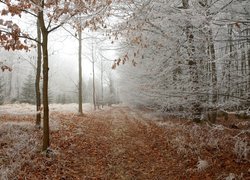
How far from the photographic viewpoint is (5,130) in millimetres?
11078

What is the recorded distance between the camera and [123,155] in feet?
32.6

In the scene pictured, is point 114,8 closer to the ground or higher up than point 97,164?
higher up

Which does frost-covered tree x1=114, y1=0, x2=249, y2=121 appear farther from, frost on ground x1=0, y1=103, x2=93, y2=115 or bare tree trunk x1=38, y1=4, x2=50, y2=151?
frost on ground x1=0, y1=103, x2=93, y2=115

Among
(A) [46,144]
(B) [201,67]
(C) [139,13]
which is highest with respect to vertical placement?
(C) [139,13]

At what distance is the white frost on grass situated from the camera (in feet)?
25.2

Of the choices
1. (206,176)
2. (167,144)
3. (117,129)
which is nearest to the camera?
(206,176)

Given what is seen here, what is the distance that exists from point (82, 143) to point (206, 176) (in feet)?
18.4

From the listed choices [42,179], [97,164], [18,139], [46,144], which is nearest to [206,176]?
[97,164]

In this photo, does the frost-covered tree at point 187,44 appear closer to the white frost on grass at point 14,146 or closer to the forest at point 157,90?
the forest at point 157,90

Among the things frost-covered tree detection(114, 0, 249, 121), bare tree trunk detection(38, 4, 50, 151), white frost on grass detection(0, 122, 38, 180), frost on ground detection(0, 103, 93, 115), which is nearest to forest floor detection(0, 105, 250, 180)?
white frost on grass detection(0, 122, 38, 180)

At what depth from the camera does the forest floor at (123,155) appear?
767 centimetres

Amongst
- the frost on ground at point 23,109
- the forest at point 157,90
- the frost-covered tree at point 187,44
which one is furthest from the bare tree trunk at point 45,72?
the frost on ground at point 23,109

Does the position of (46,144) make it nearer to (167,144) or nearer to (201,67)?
(167,144)

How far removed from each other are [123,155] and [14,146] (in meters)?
3.85
